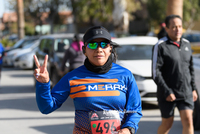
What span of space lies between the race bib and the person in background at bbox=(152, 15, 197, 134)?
1.76 metres

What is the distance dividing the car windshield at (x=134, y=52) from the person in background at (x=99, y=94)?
18.3ft

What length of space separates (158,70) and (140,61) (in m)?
3.72

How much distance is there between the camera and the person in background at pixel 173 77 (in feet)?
14.4

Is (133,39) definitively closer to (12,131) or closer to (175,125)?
(175,125)

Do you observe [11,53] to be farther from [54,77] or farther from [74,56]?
[74,56]

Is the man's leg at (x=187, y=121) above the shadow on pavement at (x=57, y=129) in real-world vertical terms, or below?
above

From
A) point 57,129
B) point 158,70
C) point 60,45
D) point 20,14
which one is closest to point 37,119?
point 57,129

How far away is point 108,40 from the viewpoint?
280 centimetres

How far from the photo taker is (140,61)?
8.18 meters

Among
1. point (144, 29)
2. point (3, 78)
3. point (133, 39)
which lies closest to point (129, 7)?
point (144, 29)

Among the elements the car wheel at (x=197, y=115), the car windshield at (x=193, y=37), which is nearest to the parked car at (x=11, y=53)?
the car windshield at (x=193, y=37)

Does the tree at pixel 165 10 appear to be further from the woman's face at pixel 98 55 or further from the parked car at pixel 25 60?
the woman's face at pixel 98 55

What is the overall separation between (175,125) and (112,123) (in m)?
4.16

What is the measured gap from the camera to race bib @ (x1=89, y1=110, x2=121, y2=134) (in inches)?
107
